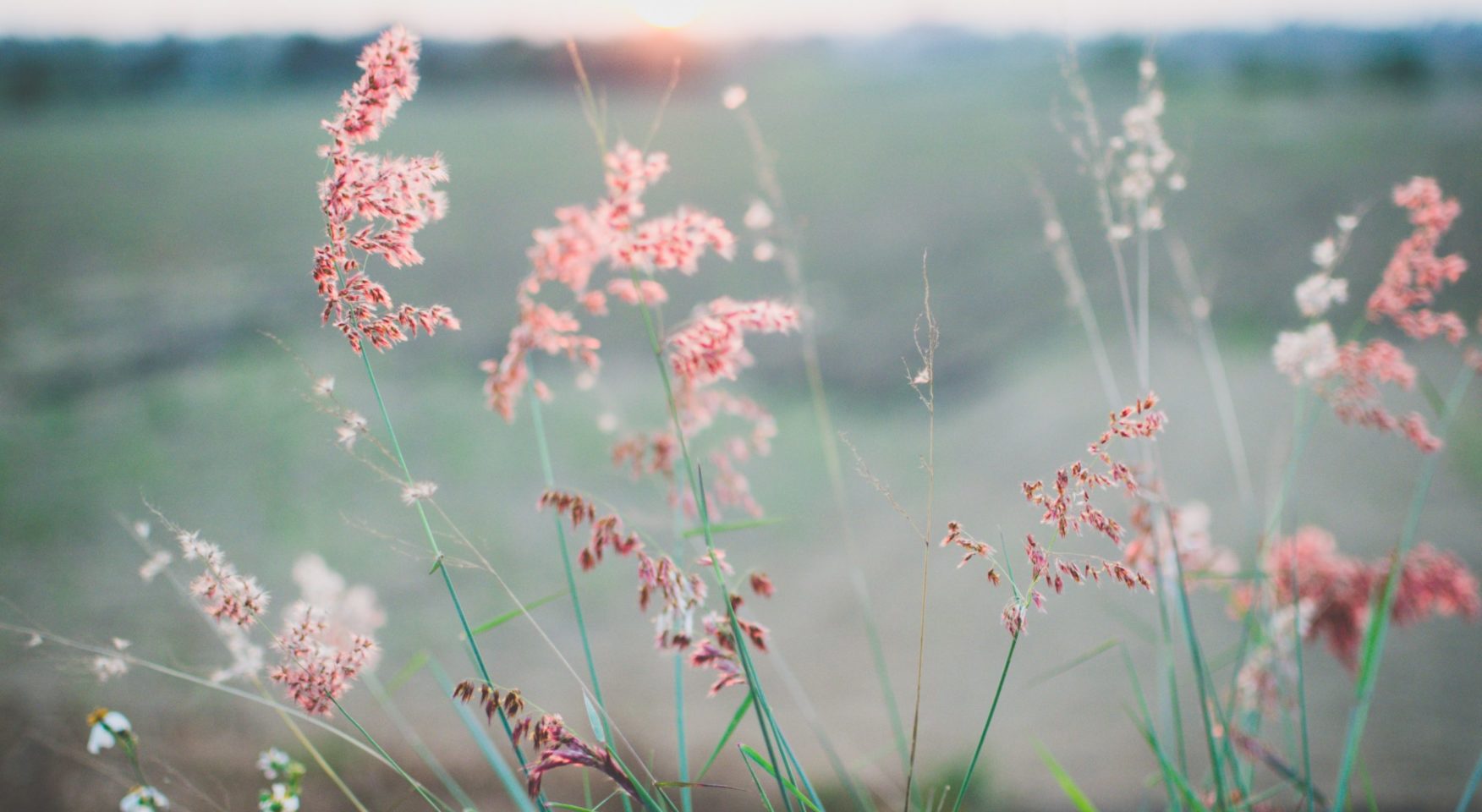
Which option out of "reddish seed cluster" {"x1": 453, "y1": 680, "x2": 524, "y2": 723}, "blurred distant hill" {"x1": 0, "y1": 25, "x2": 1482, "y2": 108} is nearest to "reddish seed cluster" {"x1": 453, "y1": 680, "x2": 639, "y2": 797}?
"reddish seed cluster" {"x1": 453, "y1": 680, "x2": 524, "y2": 723}

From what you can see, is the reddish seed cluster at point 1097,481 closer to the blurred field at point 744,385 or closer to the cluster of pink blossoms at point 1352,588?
the blurred field at point 744,385

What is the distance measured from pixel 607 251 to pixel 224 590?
37 cm

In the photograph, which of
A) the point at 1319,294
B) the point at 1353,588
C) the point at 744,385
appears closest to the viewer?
the point at 1319,294

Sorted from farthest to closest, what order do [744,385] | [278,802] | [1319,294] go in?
[744,385]
[1319,294]
[278,802]

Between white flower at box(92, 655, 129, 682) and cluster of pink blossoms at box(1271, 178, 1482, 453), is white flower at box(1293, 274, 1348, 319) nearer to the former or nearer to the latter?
cluster of pink blossoms at box(1271, 178, 1482, 453)

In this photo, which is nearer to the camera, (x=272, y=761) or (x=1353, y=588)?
(x=272, y=761)

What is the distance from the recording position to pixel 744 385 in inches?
106

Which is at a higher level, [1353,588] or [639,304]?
[639,304]

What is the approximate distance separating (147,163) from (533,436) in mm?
2698

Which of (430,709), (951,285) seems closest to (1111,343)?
(951,285)

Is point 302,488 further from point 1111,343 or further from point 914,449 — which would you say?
point 1111,343

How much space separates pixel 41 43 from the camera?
3.74 metres

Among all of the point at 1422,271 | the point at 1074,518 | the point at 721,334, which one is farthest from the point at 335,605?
the point at 1422,271

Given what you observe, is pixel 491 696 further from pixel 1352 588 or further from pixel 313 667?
pixel 1352 588
